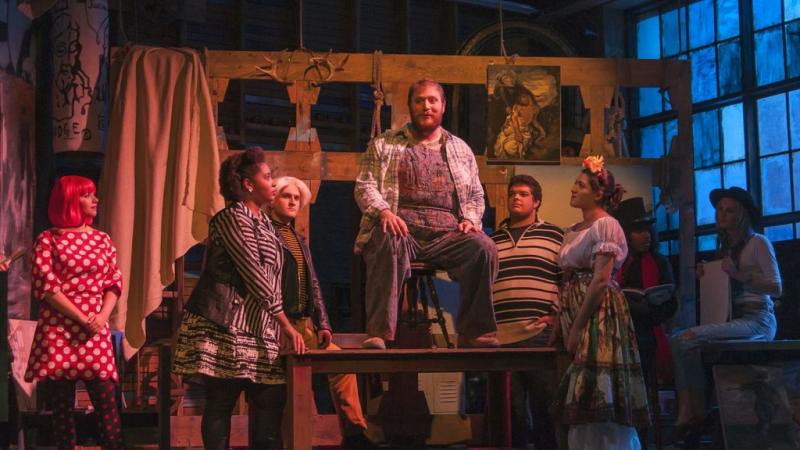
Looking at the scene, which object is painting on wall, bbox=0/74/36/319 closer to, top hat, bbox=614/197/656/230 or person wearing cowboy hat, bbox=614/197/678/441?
person wearing cowboy hat, bbox=614/197/678/441

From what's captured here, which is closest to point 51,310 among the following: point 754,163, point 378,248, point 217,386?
point 217,386

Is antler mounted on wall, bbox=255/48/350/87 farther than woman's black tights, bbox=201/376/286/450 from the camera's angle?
Yes

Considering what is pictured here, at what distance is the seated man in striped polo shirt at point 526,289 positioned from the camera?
6.25 m

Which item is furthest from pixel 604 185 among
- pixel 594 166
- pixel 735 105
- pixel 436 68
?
pixel 735 105

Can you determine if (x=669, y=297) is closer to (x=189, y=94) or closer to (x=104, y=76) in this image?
(x=189, y=94)

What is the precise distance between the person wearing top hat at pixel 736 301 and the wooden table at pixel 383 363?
1755 millimetres

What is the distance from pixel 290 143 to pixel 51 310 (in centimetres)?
254

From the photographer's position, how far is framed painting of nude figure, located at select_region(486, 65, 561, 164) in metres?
7.95

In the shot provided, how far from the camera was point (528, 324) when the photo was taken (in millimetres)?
6281

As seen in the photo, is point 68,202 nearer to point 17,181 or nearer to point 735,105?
point 17,181

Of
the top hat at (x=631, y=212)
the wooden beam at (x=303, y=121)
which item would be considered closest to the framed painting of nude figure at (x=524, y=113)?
the top hat at (x=631, y=212)

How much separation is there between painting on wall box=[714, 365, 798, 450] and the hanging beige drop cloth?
327cm

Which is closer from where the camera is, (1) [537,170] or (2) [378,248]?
(2) [378,248]

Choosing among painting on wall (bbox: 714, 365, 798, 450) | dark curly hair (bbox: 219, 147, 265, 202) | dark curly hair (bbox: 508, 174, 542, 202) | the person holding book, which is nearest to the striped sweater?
dark curly hair (bbox: 508, 174, 542, 202)
